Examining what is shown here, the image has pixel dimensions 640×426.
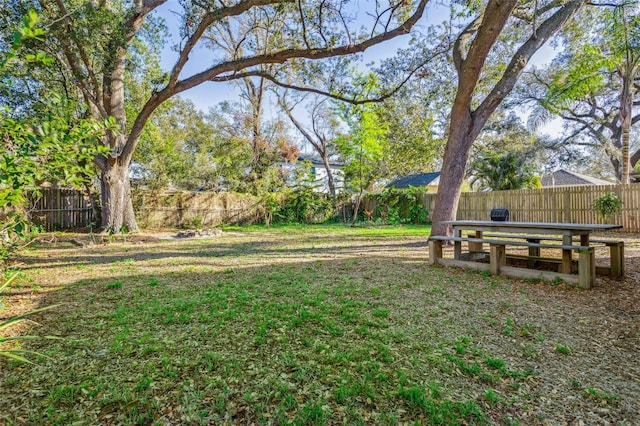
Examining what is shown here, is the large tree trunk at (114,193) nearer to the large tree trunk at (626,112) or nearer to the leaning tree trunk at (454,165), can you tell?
the leaning tree trunk at (454,165)

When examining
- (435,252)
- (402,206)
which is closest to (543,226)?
(435,252)

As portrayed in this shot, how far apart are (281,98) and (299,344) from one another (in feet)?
56.8

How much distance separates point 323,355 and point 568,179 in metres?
25.0

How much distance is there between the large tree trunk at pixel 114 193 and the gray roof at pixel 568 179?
23931 millimetres

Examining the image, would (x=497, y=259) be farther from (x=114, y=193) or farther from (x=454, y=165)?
(x=114, y=193)

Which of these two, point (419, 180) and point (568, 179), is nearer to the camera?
point (419, 180)

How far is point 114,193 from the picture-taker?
9.20 m

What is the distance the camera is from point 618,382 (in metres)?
1.86

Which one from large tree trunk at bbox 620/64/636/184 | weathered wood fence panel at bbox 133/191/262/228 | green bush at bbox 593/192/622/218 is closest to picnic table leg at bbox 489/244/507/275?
green bush at bbox 593/192/622/218

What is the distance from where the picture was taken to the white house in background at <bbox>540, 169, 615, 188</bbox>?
1909cm

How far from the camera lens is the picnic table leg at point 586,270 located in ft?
12.0

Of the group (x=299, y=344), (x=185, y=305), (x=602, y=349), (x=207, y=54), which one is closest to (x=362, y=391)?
(x=299, y=344)

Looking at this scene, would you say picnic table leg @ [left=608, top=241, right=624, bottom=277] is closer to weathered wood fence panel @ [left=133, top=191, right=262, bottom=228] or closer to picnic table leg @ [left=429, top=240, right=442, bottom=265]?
picnic table leg @ [left=429, top=240, right=442, bottom=265]

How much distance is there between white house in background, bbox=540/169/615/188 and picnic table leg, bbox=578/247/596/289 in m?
19.6
